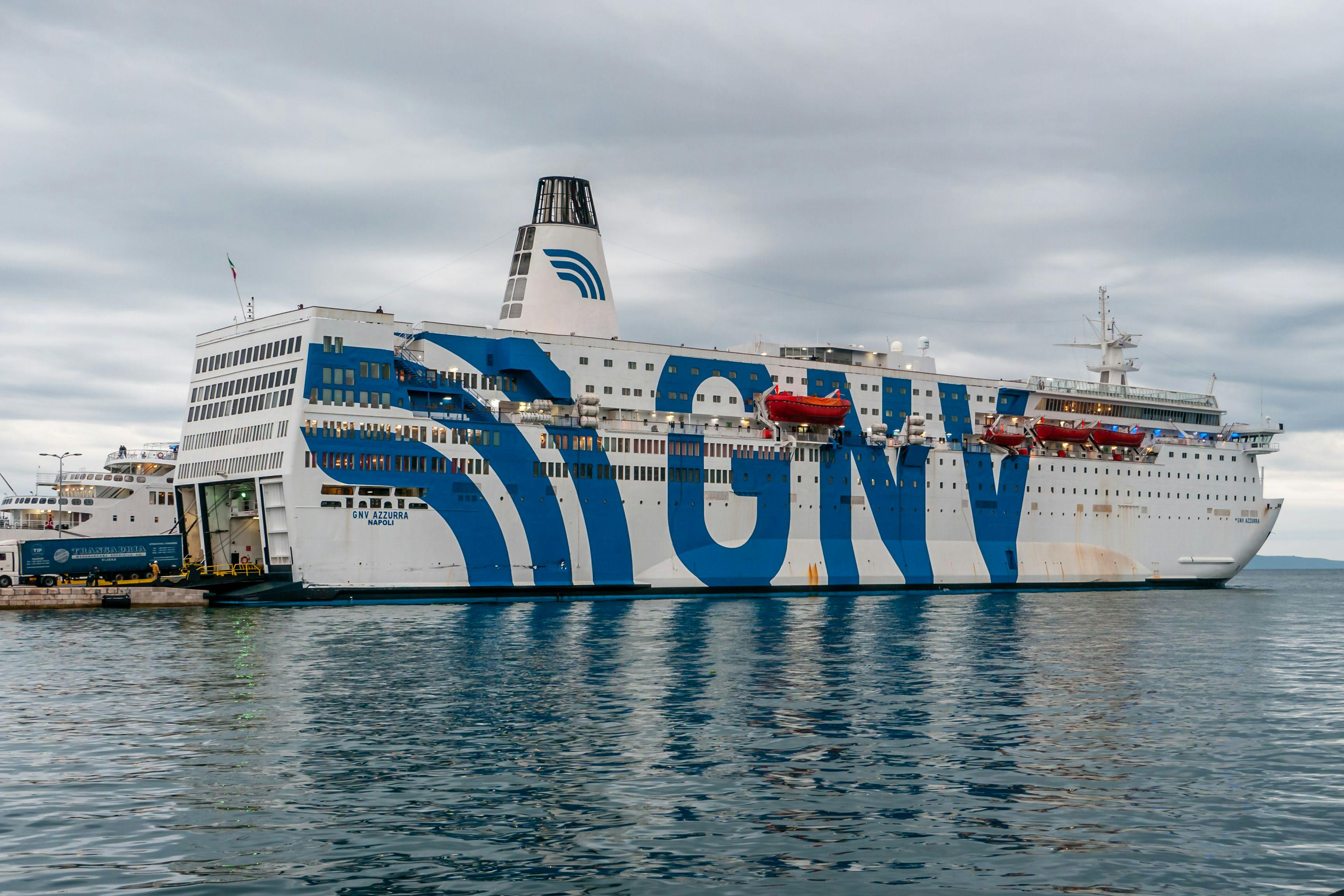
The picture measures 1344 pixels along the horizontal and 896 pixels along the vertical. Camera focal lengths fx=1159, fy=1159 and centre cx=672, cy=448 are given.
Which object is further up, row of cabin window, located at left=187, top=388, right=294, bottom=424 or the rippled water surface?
row of cabin window, located at left=187, top=388, right=294, bottom=424

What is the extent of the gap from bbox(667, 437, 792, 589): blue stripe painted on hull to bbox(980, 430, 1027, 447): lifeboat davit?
1778cm

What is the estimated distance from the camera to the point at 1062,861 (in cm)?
1595

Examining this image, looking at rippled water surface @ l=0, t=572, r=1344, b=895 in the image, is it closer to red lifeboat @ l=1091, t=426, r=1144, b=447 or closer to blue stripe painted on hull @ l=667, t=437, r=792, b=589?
blue stripe painted on hull @ l=667, t=437, r=792, b=589

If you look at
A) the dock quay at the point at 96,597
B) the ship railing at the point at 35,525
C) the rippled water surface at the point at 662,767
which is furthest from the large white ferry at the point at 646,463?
the rippled water surface at the point at 662,767

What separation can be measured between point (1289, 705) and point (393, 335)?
46.5m

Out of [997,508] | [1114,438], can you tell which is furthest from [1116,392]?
[997,508]

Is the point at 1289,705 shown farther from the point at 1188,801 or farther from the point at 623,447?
the point at 623,447

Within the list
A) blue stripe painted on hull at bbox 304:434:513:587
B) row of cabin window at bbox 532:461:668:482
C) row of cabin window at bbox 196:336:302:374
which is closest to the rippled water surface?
blue stripe painted on hull at bbox 304:434:513:587

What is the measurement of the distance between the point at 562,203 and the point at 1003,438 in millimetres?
35293

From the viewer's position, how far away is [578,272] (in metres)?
72.9

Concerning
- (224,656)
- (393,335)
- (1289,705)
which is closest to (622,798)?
(1289,705)

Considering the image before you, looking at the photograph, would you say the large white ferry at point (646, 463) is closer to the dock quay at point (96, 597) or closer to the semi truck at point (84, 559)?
the semi truck at point (84, 559)

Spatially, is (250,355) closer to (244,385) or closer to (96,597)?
(244,385)

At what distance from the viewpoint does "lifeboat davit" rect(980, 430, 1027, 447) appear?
82688mm
